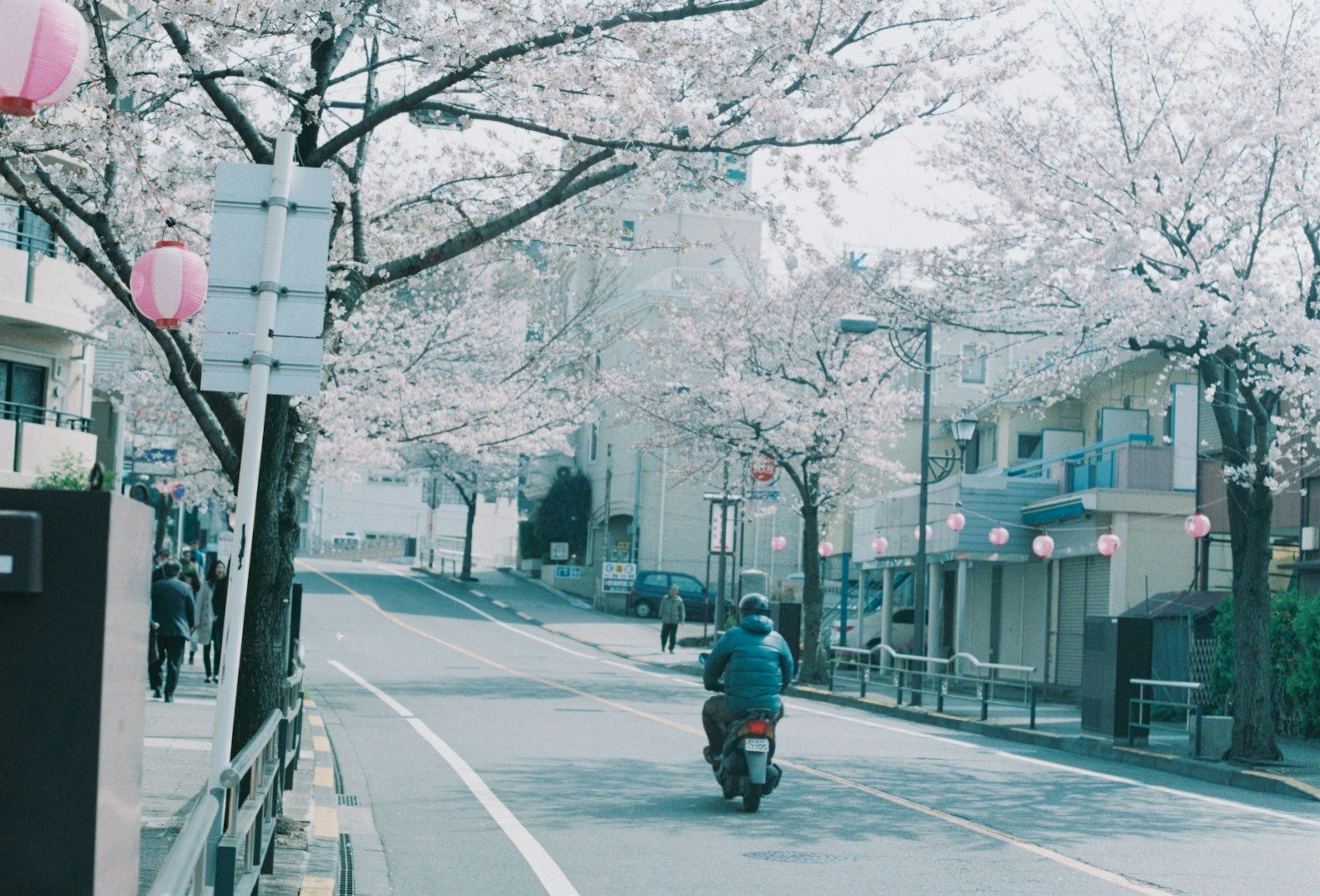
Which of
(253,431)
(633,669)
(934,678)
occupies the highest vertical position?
(253,431)

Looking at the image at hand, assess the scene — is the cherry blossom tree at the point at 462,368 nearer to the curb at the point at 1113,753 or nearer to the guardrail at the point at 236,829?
the curb at the point at 1113,753

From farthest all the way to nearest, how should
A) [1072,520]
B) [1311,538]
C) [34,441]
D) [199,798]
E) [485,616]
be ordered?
1. [485,616]
2. [1072,520]
3. [34,441]
4. [1311,538]
5. [199,798]

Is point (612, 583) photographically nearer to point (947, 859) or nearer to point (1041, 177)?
point (1041, 177)

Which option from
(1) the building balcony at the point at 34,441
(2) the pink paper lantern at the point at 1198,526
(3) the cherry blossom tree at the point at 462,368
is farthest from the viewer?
(1) the building balcony at the point at 34,441

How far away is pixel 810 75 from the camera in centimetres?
1009

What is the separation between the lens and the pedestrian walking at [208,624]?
23.1 metres

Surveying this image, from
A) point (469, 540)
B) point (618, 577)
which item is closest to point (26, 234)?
point (618, 577)

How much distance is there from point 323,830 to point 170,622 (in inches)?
389

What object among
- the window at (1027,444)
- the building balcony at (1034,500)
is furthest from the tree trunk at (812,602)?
the window at (1027,444)

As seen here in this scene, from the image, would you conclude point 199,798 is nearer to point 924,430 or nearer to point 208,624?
point 208,624

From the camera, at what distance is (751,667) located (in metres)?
12.7

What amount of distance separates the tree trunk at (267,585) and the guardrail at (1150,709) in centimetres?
1153

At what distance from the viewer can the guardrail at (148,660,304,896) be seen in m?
3.56

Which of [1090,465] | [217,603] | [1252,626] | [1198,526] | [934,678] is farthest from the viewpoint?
[934,678]
